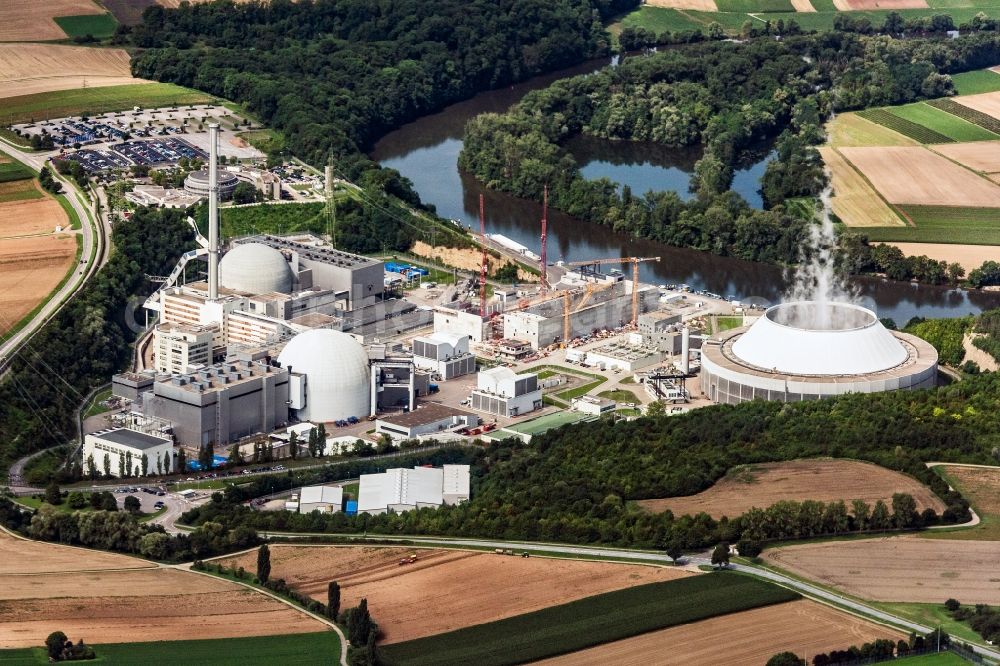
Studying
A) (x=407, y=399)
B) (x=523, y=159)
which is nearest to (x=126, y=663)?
(x=407, y=399)

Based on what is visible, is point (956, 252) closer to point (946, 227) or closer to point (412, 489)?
point (946, 227)

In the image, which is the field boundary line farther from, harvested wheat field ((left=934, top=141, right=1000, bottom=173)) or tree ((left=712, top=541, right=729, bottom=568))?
harvested wheat field ((left=934, top=141, right=1000, bottom=173))

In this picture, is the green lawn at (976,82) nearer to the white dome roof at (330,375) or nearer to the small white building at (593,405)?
the small white building at (593,405)

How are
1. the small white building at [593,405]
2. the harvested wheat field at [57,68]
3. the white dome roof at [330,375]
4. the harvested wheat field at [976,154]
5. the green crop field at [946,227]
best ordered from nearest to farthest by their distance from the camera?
the white dome roof at [330,375] < the small white building at [593,405] < the green crop field at [946,227] < the harvested wheat field at [976,154] < the harvested wheat field at [57,68]

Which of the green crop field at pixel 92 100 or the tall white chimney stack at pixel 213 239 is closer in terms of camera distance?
the tall white chimney stack at pixel 213 239

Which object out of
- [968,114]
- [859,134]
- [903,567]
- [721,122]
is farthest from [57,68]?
[903,567]

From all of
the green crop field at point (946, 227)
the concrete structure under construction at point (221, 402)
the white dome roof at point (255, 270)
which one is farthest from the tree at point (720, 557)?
the green crop field at point (946, 227)

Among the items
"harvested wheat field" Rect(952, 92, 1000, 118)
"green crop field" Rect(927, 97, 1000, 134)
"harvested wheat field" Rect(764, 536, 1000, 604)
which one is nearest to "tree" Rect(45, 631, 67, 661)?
"harvested wheat field" Rect(764, 536, 1000, 604)
